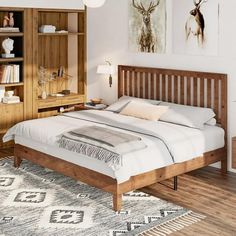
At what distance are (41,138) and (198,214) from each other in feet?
5.47

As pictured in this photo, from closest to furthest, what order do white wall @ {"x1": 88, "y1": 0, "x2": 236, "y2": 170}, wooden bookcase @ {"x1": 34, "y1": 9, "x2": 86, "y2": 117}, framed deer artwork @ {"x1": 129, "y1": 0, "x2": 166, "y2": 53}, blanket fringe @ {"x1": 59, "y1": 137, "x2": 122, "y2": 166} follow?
blanket fringe @ {"x1": 59, "y1": 137, "x2": 122, "y2": 166} < white wall @ {"x1": 88, "y1": 0, "x2": 236, "y2": 170} < framed deer artwork @ {"x1": 129, "y1": 0, "x2": 166, "y2": 53} < wooden bookcase @ {"x1": 34, "y1": 9, "x2": 86, "y2": 117}

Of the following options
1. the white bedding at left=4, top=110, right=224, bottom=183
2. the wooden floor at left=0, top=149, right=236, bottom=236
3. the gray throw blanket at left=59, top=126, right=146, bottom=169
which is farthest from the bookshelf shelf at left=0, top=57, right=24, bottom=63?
the wooden floor at left=0, top=149, right=236, bottom=236

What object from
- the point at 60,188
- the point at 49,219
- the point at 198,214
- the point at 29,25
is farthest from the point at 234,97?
the point at 29,25

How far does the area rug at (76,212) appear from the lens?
3.69 meters

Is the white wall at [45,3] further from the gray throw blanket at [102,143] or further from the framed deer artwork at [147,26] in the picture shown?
the gray throw blanket at [102,143]

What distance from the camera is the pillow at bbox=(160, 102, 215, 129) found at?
4859mm

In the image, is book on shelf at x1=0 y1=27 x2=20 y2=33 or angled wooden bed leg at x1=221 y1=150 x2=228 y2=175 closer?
angled wooden bed leg at x1=221 y1=150 x2=228 y2=175

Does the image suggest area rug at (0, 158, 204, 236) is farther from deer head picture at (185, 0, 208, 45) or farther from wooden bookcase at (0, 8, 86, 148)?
deer head picture at (185, 0, 208, 45)

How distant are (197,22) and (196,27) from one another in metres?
0.05

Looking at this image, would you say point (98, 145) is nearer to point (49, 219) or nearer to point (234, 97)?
point (49, 219)

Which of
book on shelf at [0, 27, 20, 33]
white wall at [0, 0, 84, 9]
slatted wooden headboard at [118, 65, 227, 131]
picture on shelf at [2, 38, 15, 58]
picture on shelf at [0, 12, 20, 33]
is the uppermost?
white wall at [0, 0, 84, 9]

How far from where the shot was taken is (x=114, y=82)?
20.8ft

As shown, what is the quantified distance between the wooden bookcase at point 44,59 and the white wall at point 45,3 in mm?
54

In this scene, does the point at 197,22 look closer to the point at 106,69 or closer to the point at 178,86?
the point at 178,86
